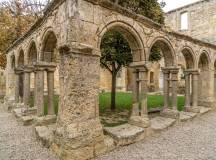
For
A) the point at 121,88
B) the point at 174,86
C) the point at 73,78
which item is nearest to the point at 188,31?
the point at 121,88

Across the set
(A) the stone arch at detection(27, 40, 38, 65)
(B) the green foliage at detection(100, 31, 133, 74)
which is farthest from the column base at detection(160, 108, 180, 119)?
(A) the stone arch at detection(27, 40, 38, 65)

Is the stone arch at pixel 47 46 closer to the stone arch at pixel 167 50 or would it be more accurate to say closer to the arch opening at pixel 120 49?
the arch opening at pixel 120 49

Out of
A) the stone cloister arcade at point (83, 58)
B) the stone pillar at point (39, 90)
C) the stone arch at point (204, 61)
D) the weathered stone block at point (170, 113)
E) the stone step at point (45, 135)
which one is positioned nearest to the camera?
the stone cloister arcade at point (83, 58)

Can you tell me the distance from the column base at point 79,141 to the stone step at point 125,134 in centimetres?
48

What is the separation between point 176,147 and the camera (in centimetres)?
506

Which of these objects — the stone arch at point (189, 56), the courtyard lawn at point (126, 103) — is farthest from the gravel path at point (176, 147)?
the courtyard lawn at point (126, 103)

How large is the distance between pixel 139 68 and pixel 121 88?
17.4 metres

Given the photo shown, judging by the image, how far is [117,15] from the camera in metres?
5.20

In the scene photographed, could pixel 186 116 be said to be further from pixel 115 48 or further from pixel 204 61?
pixel 115 48

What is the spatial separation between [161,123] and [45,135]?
135 inches

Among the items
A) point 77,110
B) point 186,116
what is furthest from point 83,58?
point 186,116

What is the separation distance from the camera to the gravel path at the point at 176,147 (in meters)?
4.50

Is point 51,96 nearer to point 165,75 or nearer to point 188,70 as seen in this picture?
point 165,75

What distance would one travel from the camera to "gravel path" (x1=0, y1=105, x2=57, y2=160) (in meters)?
4.51
